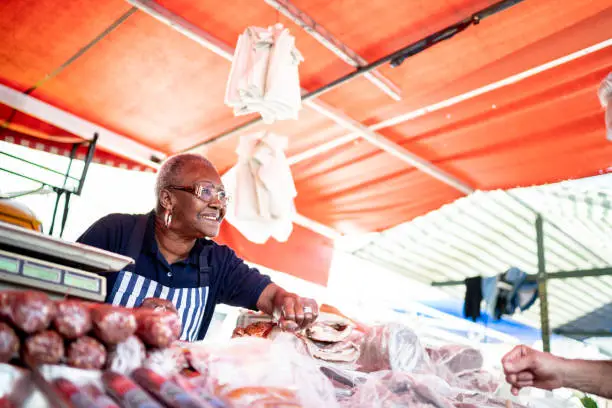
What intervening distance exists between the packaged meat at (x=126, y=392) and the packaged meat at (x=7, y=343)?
0.17 meters

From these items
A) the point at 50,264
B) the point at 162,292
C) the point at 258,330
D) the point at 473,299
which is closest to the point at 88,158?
the point at 162,292

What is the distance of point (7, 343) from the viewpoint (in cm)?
97

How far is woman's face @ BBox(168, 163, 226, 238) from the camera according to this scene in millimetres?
2281

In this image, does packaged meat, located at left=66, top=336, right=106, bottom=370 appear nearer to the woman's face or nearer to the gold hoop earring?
the woman's face

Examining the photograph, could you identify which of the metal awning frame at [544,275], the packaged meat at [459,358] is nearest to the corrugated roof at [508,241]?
the metal awning frame at [544,275]

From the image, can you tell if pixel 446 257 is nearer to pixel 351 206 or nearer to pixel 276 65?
pixel 351 206

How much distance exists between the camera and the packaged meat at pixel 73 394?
33.9 inches

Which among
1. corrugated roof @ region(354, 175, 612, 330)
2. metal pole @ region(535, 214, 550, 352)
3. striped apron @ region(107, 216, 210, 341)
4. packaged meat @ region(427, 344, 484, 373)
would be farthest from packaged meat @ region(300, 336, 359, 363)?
metal pole @ region(535, 214, 550, 352)

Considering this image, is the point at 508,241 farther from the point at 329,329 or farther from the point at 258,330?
the point at 258,330

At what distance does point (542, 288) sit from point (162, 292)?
628 cm

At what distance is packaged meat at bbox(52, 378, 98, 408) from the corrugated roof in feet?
20.8

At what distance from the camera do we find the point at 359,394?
148 centimetres

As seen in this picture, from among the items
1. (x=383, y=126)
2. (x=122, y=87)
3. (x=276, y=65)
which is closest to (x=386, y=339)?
(x=276, y=65)

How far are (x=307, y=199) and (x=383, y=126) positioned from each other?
68.8 inches
